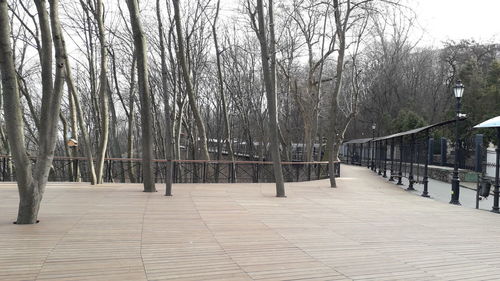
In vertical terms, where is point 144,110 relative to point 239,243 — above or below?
above

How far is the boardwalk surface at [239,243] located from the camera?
454 centimetres

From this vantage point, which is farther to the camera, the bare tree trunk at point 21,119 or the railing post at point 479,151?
the railing post at point 479,151

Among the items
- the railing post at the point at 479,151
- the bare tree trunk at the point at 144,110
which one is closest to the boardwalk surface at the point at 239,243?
the bare tree trunk at the point at 144,110

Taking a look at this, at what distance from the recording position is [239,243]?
5.86m

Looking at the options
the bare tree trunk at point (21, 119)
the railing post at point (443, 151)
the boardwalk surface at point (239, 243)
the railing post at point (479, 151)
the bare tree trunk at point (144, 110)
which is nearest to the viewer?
the boardwalk surface at point (239, 243)

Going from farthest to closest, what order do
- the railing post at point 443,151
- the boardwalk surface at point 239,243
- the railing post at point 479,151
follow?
the railing post at point 443,151, the railing post at point 479,151, the boardwalk surface at point 239,243

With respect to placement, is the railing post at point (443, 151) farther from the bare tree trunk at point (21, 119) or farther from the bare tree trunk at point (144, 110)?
the bare tree trunk at point (21, 119)

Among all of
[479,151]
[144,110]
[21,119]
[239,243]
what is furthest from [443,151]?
[21,119]

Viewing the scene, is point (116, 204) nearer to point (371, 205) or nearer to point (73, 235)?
point (73, 235)

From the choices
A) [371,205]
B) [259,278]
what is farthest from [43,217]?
[371,205]

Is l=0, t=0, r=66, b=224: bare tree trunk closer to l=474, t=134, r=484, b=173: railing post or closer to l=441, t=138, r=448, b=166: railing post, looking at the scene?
l=474, t=134, r=484, b=173: railing post

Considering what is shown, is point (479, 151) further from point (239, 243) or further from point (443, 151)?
point (239, 243)

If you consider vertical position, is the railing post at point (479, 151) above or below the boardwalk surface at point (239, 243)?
above

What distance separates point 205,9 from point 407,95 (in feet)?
110
